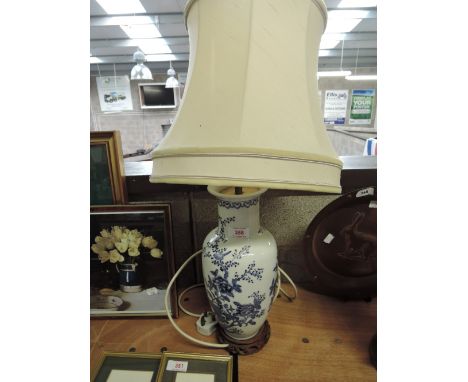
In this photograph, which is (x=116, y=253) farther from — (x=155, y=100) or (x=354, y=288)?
(x=155, y=100)

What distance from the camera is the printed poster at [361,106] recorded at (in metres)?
6.93

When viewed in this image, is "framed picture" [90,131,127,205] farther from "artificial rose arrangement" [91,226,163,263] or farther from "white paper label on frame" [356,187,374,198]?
"white paper label on frame" [356,187,374,198]

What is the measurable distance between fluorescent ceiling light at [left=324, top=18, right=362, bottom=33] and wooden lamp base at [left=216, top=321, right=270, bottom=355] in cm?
408

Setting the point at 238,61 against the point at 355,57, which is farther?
the point at 355,57

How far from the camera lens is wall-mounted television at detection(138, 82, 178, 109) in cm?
659

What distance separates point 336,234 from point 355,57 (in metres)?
6.47

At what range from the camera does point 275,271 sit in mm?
525

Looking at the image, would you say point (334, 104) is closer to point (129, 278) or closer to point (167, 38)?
point (167, 38)

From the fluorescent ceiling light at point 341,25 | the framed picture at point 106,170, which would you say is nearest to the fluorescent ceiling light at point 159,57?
the fluorescent ceiling light at point 341,25

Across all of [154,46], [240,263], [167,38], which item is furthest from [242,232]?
[154,46]

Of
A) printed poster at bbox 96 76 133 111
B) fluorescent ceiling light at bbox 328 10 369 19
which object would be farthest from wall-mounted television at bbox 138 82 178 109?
fluorescent ceiling light at bbox 328 10 369 19

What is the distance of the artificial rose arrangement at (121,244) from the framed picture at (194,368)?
0.22 m

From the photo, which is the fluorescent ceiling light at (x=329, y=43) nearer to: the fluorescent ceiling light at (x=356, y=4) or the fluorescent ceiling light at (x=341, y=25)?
the fluorescent ceiling light at (x=341, y=25)

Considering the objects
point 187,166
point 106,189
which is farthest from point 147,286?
point 187,166
